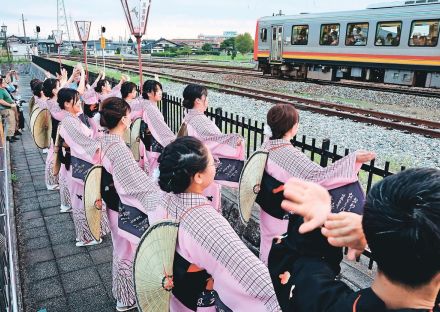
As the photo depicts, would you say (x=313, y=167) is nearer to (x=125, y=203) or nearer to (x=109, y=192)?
(x=125, y=203)

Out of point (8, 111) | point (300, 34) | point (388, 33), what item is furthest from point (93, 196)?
point (300, 34)

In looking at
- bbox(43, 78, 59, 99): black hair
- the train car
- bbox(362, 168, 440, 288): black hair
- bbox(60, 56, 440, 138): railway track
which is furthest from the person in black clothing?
the train car

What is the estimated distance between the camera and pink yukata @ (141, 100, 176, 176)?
449 centimetres

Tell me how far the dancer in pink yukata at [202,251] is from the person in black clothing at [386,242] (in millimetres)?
386

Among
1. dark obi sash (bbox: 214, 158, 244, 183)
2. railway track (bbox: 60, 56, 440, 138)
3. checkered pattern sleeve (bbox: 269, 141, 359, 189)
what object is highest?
checkered pattern sleeve (bbox: 269, 141, 359, 189)

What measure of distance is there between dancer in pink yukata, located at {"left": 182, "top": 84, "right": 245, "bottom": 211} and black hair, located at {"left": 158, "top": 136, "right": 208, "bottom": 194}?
1798mm

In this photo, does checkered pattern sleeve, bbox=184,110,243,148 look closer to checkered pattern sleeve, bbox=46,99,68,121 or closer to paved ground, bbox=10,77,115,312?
checkered pattern sleeve, bbox=46,99,68,121

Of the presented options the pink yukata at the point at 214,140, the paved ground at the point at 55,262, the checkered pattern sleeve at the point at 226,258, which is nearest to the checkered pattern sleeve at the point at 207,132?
the pink yukata at the point at 214,140

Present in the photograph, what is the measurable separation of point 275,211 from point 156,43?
319 feet

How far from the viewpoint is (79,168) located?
3.80 m

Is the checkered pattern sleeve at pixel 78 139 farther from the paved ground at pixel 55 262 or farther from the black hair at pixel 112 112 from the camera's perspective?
the paved ground at pixel 55 262

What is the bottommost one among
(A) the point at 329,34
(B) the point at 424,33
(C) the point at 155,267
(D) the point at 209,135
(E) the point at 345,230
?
(C) the point at 155,267

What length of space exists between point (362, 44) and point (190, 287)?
15844 millimetres

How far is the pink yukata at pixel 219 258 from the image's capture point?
1.58 m
